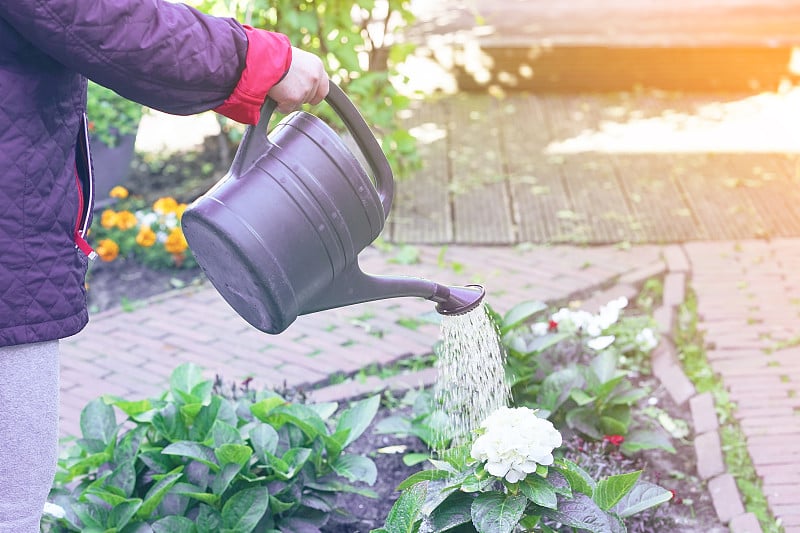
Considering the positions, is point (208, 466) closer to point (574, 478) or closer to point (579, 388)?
point (574, 478)

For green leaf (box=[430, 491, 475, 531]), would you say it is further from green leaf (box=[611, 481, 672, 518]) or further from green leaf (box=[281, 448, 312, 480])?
green leaf (box=[281, 448, 312, 480])

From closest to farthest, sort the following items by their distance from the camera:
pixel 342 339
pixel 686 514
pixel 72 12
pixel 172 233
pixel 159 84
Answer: pixel 72 12 < pixel 159 84 < pixel 686 514 < pixel 342 339 < pixel 172 233

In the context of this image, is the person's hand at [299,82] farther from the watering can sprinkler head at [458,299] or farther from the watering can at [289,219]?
the watering can sprinkler head at [458,299]

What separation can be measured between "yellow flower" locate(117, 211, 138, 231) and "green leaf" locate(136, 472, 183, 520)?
7.54 feet

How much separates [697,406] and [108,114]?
2897 millimetres

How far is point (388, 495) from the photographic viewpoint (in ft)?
9.41

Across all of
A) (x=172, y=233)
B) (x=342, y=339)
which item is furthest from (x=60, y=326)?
(x=172, y=233)

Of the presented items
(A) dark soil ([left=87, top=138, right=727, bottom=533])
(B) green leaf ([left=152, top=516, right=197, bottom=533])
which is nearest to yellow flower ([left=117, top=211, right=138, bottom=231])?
(A) dark soil ([left=87, top=138, right=727, bottom=533])

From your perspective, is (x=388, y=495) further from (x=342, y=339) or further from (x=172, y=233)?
(x=172, y=233)

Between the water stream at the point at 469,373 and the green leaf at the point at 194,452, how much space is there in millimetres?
603

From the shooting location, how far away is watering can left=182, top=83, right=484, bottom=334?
1827 mm

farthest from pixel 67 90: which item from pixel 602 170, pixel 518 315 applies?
pixel 602 170

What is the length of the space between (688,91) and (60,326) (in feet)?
18.1

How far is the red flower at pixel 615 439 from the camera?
282cm
